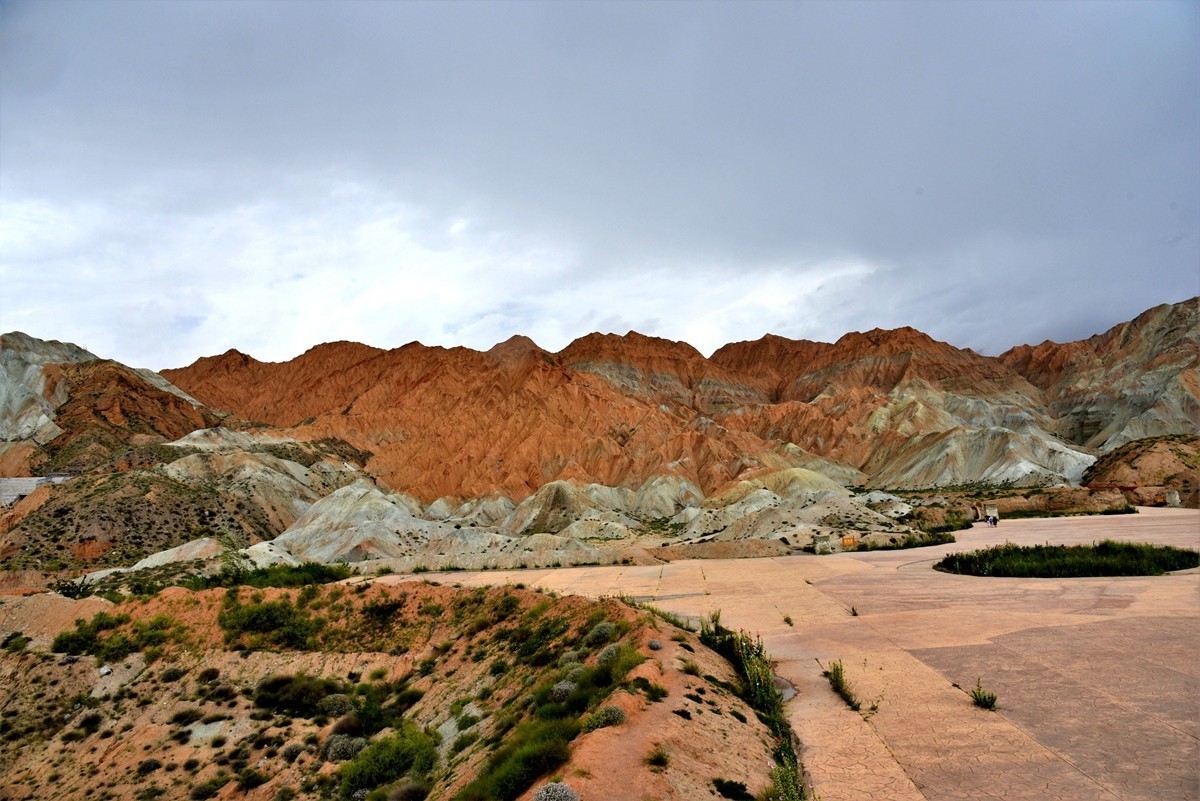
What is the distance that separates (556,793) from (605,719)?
83.9 inches

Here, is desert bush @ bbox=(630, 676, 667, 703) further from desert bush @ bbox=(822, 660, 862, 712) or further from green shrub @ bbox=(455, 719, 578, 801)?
desert bush @ bbox=(822, 660, 862, 712)

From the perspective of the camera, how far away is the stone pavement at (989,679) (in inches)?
315

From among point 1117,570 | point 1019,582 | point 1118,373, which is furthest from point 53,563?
point 1118,373

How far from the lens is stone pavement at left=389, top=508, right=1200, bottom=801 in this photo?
315 inches

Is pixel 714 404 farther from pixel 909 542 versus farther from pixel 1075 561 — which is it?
pixel 1075 561

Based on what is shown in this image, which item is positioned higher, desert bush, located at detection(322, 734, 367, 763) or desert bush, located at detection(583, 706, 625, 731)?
desert bush, located at detection(583, 706, 625, 731)

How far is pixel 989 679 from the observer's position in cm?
1126

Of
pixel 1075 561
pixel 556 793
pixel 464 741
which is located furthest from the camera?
pixel 1075 561

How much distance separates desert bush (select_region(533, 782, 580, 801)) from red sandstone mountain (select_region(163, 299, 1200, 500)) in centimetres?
8540

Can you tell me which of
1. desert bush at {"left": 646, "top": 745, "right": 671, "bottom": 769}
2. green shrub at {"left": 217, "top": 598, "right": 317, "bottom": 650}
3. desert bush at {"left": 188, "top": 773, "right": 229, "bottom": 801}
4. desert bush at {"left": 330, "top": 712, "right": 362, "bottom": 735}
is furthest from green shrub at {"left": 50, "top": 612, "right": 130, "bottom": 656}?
desert bush at {"left": 646, "top": 745, "right": 671, "bottom": 769}

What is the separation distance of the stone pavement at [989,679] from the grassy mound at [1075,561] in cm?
139

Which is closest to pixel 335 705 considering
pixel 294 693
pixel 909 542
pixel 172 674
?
pixel 294 693

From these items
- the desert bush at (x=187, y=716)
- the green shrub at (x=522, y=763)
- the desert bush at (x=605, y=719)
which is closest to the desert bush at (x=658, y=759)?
the desert bush at (x=605, y=719)

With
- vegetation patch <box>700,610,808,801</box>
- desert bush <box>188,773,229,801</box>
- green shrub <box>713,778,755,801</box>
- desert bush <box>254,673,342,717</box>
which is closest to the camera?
green shrub <box>713,778,755,801</box>
